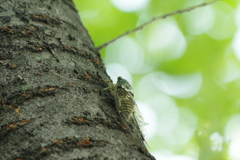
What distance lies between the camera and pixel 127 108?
1.76m

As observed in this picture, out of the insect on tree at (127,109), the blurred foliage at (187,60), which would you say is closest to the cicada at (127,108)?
the insect on tree at (127,109)

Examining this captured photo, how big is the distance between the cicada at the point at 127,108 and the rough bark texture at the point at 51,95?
0.20ft

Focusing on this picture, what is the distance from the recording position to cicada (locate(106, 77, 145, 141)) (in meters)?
1.57

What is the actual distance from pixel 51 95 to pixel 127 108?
0.54 m

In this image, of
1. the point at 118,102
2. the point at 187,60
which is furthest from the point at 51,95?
the point at 187,60

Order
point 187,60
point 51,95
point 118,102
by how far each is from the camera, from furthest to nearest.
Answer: point 187,60, point 118,102, point 51,95

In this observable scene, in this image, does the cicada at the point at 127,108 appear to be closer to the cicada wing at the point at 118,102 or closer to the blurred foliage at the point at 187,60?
the cicada wing at the point at 118,102

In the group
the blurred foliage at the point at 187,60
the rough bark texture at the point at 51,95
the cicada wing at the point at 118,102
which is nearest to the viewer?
the rough bark texture at the point at 51,95

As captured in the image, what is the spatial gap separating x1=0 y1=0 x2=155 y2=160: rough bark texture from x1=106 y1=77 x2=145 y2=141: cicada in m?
0.06

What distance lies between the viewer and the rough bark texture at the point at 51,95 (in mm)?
1162

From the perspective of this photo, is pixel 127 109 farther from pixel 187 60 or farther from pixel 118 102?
pixel 187 60

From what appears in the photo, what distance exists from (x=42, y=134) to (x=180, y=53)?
4.65 metres

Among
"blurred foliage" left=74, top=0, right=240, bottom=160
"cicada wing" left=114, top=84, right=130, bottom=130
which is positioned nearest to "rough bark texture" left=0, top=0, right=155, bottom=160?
"cicada wing" left=114, top=84, right=130, bottom=130

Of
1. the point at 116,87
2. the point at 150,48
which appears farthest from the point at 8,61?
the point at 150,48
